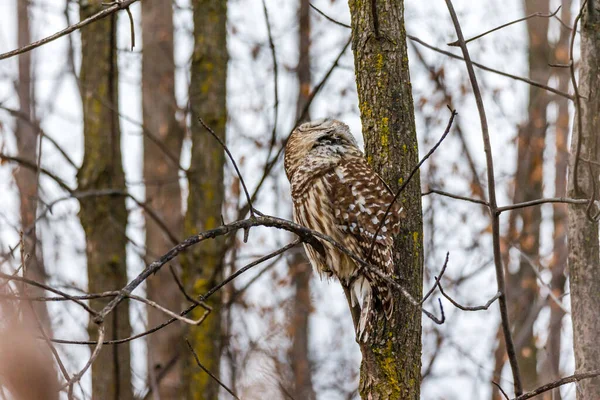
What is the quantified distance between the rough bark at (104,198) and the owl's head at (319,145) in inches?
87.8

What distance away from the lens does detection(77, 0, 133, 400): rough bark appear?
19.8 feet

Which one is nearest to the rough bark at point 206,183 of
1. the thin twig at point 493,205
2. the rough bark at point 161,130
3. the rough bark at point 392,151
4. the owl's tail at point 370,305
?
the owl's tail at point 370,305

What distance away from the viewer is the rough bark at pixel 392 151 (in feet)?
11.3

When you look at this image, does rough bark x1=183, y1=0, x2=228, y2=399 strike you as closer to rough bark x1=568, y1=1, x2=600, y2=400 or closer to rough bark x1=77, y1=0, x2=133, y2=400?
rough bark x1=77, y1=0, x2=133, y2=400

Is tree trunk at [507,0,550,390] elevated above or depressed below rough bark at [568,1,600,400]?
above

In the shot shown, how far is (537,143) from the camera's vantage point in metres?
12.7

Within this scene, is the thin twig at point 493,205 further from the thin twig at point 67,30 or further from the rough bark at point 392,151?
the thin twig at point 67,30

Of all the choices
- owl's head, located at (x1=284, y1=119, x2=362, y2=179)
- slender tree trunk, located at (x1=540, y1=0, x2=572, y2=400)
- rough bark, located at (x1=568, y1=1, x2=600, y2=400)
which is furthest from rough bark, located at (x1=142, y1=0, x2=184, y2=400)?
rough bark, located at (x1=568, y1=1, x2=600, y2=400)

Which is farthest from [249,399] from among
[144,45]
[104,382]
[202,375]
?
[144,45]

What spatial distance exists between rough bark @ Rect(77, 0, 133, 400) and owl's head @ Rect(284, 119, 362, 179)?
2230 mm

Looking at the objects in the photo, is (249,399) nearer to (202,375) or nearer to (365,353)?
(202,375)

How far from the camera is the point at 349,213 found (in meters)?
3.77

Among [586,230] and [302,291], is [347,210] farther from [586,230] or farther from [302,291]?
[302,291]

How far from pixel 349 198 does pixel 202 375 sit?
9.79 feet
